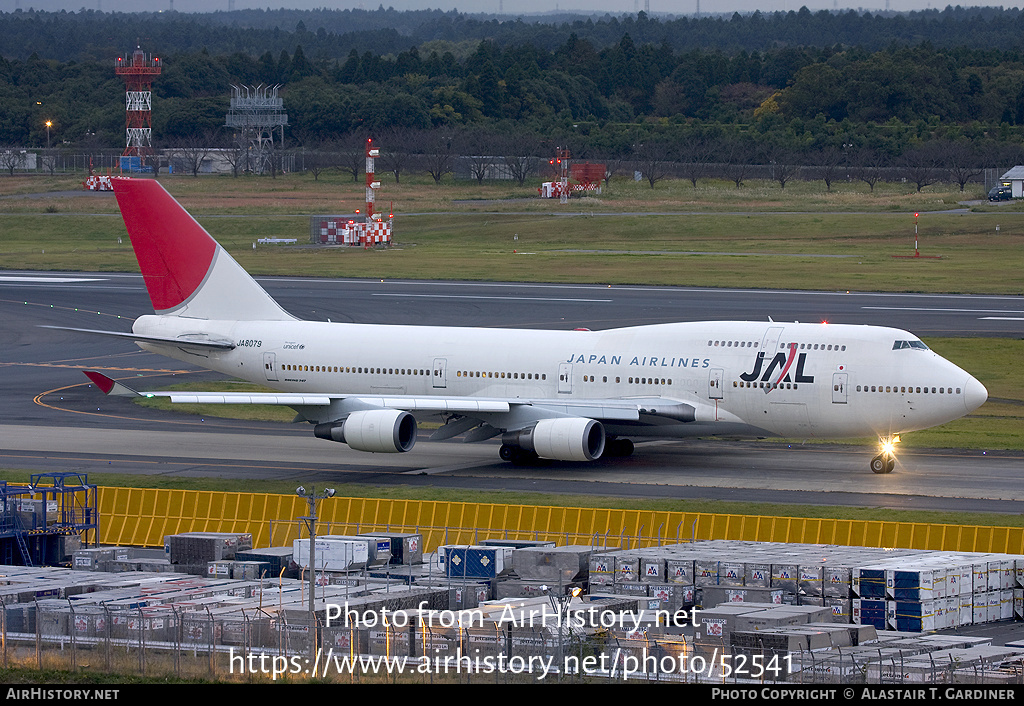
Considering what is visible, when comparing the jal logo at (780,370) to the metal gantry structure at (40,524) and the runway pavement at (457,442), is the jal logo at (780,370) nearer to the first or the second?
the runway pavement at (457,442)

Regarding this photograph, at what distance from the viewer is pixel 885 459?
166 ft

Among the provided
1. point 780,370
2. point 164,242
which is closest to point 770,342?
point 780,370

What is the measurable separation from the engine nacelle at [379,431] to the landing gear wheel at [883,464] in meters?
16.2

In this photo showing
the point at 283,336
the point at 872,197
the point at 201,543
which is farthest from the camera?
the point at 872,197

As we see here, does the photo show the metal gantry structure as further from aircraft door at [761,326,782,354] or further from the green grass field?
the green grass field

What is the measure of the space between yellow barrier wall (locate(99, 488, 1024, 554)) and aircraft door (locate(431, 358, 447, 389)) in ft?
36.2

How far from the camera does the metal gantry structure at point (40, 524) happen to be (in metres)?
40.4

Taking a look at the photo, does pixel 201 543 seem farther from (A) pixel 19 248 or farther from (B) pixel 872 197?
(B) pixel 872 197

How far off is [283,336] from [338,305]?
3467cm

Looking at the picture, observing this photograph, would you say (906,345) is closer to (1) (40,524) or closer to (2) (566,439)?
(2) (566,439)

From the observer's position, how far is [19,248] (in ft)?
447

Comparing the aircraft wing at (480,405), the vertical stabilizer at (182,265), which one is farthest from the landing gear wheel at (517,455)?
the vertical stabilizer at (182,265)

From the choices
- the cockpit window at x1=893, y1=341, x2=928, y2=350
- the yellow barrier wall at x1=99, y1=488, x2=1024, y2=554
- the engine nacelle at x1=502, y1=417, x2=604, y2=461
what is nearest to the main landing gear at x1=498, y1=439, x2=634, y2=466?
the engine nacelle at x1=502, y1=417, x2=604, y2=461
